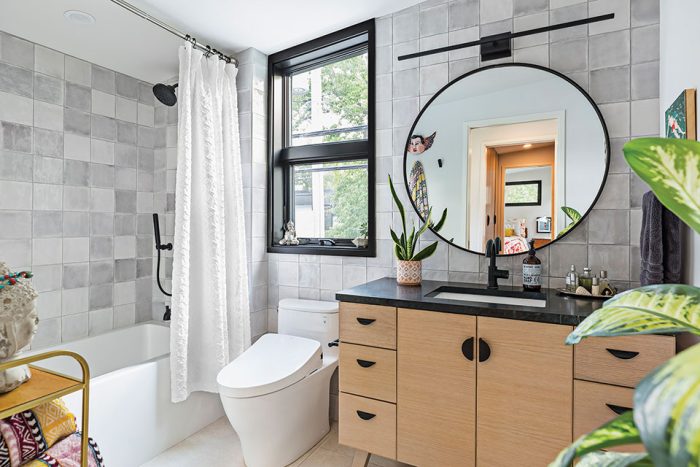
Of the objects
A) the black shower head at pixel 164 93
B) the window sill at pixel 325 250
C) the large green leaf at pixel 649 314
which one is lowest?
the window sill at pixel 325 250

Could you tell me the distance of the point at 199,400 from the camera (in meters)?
2.28

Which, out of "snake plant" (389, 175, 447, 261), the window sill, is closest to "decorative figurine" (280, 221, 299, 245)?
the window sill

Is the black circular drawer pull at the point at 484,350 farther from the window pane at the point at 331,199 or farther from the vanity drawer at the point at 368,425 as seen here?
the window pane at the point at 331,199

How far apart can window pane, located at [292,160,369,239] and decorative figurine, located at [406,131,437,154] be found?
0.40 metres

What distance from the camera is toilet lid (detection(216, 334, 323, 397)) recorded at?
5.59ft

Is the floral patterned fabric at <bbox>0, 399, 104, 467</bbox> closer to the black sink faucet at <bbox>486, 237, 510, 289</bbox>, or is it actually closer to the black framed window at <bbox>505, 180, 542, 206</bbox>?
the black sink faucet at <bbox>486, 237, 510, 289</bbox>

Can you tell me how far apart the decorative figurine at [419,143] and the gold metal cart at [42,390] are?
1708mm

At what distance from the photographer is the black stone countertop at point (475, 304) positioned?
1.35 m

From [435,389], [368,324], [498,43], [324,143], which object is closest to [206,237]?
[324,143]

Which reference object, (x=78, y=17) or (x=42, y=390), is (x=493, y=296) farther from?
(x=78, y=17)

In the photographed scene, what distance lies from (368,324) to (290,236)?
1.17 m

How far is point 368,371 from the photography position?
166cm

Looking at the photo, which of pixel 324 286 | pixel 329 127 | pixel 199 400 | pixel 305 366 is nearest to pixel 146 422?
pixel 199 400

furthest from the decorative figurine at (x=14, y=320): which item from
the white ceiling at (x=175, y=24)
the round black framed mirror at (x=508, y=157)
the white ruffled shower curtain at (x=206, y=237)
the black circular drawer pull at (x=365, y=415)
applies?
the round black framed mirror at (x=508, y=157)
